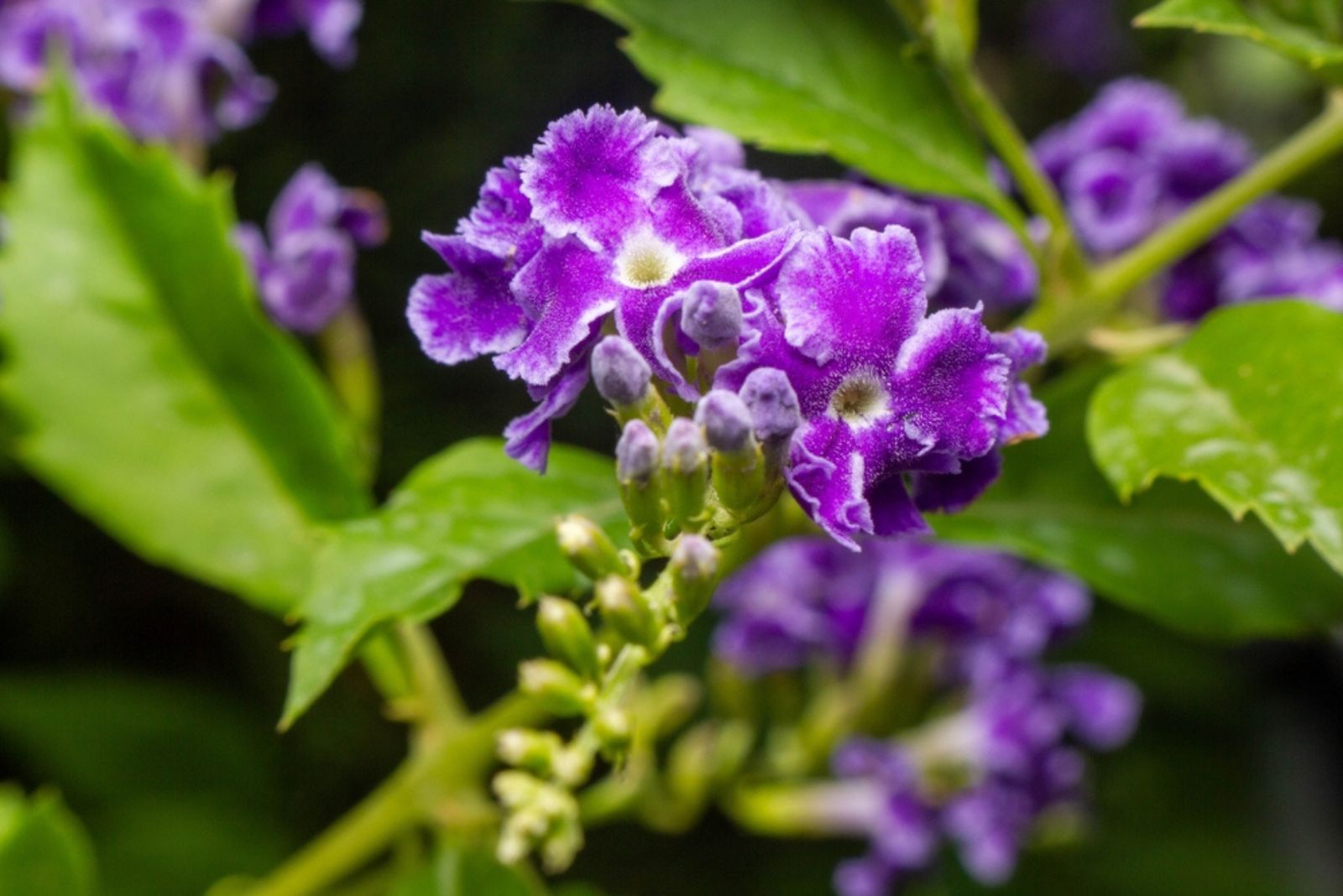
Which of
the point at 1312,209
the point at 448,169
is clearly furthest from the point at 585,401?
the point at 1312,209

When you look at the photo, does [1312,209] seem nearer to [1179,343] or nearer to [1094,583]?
[1179,343]

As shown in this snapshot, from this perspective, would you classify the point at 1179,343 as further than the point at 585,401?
No

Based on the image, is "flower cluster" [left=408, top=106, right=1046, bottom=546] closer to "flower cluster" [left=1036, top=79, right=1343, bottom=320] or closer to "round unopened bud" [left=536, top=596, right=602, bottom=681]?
"round unopened bud" [left=536, top=596, right=602, bottom=681]

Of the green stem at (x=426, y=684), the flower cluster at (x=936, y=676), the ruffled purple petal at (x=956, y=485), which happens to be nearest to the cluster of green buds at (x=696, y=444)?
the ruffled purple petal at (x=956, y=485)

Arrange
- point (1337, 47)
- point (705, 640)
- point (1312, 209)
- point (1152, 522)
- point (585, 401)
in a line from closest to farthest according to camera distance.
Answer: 1. point (1337, 47)
2. point (1152, 522)
3. point (1312, 209)
4. point (585, 401)
5. point (705, 640)

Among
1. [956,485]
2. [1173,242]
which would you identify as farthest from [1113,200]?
[956,485]

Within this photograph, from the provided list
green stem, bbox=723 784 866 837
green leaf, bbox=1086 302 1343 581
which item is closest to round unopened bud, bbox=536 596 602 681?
green leaf, bbox=1086 302 1343 581

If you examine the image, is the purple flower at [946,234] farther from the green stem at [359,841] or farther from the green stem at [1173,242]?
the green stem at [359,841]

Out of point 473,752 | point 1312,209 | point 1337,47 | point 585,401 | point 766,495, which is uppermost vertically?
point 1337,47
